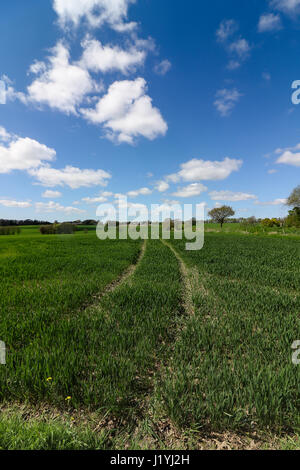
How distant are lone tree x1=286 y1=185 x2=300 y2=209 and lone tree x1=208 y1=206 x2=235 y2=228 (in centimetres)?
2369

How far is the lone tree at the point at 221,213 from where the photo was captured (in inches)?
3089

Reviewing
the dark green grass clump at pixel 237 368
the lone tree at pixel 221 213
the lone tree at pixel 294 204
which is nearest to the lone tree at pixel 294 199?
the lone tree at pixel 294 204

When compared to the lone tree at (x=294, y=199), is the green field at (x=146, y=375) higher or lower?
lower

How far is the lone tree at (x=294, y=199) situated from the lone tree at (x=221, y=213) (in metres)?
23.7

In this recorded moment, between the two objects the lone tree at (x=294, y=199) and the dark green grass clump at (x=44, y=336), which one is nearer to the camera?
the dark green grass clump at (x=44, y=336)

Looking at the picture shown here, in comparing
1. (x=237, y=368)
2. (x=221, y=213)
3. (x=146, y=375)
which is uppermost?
(x=221, y=213)

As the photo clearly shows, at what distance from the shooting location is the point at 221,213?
80312mm

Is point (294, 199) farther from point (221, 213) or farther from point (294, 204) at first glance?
point (221, 213)

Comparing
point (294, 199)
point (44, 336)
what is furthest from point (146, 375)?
point (294, 199)

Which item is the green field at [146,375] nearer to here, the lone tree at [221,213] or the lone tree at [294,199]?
the lone tree at [294,199]

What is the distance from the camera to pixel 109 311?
5.18m

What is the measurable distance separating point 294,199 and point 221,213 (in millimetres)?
28544

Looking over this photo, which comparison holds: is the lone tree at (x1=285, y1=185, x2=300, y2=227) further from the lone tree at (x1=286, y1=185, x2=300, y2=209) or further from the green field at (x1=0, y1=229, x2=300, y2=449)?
the green field at (x1=0, y1=229, x2=300, y2=449)

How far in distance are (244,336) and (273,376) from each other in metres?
1.37
